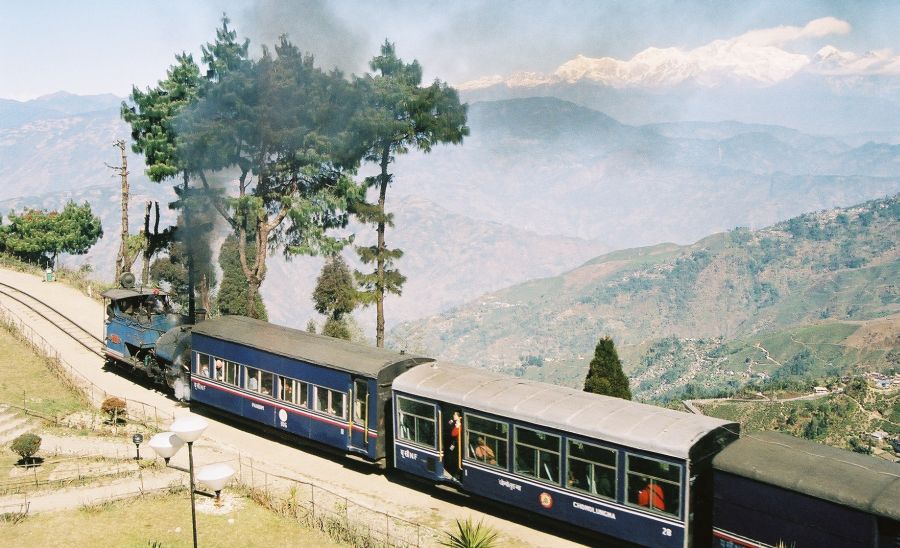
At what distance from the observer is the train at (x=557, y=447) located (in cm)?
1447

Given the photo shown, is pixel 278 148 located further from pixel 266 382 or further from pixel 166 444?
pixel 166 444

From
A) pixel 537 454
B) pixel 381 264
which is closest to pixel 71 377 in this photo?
pixel 381 264

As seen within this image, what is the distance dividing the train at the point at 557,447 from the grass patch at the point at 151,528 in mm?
3551

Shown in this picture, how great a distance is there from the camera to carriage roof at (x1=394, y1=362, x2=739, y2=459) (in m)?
16.2

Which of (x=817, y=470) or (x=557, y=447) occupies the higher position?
(x=817, y=470)

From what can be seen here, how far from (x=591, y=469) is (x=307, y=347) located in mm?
10655

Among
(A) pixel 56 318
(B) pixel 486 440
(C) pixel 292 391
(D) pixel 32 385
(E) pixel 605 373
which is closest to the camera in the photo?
(B) pixel 486 440

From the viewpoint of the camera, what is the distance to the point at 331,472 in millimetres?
22781

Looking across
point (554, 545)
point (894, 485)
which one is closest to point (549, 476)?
point (554, 545)

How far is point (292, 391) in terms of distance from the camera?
23.8 m

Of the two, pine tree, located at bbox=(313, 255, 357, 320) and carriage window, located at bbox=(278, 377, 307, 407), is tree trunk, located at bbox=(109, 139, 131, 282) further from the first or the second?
carriage window, located at bbox=(278, 377, 307, 407)

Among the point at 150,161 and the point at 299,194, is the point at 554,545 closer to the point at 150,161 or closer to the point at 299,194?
the point at 299,194

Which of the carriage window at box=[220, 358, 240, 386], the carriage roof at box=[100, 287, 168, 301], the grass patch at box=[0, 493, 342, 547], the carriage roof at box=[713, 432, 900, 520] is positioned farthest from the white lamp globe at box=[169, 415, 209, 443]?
the carriage roof at box=[100, 287, 168, 301]

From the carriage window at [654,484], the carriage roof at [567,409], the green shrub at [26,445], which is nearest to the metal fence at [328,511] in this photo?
the green shrub at [26,445]
